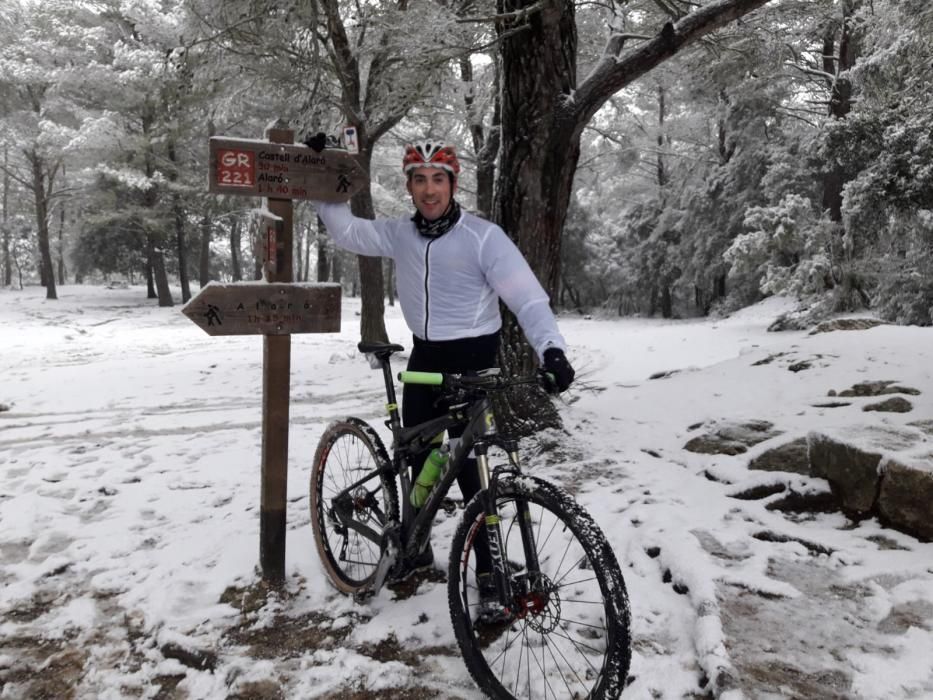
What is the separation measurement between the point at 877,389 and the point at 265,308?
5.05 meters

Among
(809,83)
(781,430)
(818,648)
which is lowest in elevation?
(818,648)

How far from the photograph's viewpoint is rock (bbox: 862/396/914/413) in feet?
15.1

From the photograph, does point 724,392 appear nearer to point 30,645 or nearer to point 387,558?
point 387,558

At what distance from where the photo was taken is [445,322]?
2.87m

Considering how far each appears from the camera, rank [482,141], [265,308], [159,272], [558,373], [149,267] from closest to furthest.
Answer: [558,373]
[265,308]
[482,141]
[159,272]
[149,267]

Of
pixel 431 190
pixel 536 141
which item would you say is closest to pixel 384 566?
pixel 431 190

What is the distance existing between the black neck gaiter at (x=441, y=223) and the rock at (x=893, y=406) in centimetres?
395

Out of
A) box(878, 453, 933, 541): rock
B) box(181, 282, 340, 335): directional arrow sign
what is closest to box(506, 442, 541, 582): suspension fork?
→ box(181, 282, 340, 335): directional arrow sign

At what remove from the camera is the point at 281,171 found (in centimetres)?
316

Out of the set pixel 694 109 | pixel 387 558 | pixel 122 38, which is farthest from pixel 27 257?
pixel 387 558

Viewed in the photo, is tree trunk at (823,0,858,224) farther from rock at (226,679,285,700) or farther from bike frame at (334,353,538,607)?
rock at (226,679,285,700)

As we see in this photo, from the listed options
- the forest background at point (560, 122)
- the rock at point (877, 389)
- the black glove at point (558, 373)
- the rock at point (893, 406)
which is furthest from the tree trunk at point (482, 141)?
the black glove at point (558, 373)

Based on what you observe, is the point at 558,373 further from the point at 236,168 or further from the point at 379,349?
the point at 236,168

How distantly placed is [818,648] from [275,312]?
296 centimetres
